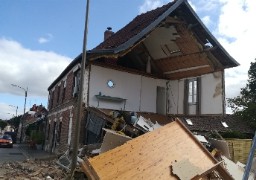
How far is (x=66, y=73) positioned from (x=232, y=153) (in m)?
11.8

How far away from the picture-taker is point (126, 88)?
16719mm

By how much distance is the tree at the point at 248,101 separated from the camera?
32438 millimetres

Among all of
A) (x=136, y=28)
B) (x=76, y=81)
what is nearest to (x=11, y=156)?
(x=76, y=81)

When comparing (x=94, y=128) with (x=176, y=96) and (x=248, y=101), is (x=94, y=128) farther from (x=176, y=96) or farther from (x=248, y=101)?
(x=248, y=101)

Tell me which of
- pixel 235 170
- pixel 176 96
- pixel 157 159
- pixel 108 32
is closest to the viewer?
pixel 157 159

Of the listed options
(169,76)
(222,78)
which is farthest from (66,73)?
(222,78)

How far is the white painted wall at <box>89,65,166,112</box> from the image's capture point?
15556 mm

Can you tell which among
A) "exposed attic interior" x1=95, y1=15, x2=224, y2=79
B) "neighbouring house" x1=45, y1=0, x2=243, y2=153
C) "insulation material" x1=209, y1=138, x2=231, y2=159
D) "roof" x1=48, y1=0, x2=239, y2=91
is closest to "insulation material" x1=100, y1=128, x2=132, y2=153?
"insulation material" x1=209, y1=138, x2=231, y2=159

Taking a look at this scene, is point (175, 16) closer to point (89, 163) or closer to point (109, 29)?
point (109, 29)

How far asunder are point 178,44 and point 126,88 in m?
3.77

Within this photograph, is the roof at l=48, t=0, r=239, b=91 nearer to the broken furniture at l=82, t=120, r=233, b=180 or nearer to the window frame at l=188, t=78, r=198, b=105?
the window frame at l=188, t=78, r=198, b=105

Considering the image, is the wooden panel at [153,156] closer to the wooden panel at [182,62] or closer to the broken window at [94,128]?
the broken window at [94,128]

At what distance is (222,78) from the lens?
16344mm

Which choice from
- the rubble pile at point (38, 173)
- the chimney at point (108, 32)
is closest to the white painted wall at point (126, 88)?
the rubble pile at point (38, 173)
